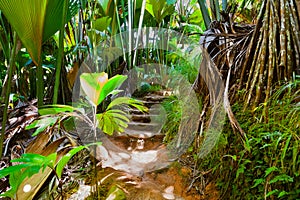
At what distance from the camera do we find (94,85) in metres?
0.84

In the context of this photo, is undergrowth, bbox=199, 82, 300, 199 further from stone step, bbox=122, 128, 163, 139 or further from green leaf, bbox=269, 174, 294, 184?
stone step, bbox=122, 128, 163, 139

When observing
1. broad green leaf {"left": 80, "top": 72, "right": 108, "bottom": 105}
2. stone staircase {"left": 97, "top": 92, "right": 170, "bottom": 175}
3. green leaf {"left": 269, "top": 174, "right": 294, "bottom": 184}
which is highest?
broad green leaf {"left": 80, "top": 72, "right": 108, "bottom": 105}

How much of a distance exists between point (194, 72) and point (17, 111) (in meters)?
1.04

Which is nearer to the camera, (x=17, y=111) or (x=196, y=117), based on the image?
(x=196, y=117)

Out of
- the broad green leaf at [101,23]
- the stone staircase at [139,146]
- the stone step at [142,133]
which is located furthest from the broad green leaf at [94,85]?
the broad green leaf at [101,23]

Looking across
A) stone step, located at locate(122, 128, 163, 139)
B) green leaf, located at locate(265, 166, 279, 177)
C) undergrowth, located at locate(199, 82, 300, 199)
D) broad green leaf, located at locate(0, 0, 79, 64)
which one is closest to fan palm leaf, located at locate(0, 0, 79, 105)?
broad green leaf, located at locate(0, 0, 79, 64)

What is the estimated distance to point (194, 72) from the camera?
167cm

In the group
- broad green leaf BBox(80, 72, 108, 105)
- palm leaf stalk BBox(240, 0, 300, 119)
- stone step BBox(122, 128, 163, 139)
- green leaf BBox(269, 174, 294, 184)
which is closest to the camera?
green leaf BBox(269, 174, 294, 184)

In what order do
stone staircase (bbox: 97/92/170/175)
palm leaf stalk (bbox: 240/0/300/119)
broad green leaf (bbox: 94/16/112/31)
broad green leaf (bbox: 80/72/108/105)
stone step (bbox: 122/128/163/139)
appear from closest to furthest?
broad green leaf (bbox: 80/72/108/105), palm leaf stalk (bbox: 240/0/300/119), stone staircase (bbox: 97/92/170/175), stone step (bbox: 122/128/163/139), broad green leaf (bbox: 94/16/112/31)

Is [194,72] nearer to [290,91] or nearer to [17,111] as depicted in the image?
[290,91]

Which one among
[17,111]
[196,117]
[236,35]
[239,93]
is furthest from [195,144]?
[17,111]

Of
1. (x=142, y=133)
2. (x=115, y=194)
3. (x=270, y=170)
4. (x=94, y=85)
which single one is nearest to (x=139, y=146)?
(x=142, y=133)

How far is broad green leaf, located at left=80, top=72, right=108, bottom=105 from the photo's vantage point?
2.70 ft

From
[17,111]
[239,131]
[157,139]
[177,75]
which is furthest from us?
[177,75]
